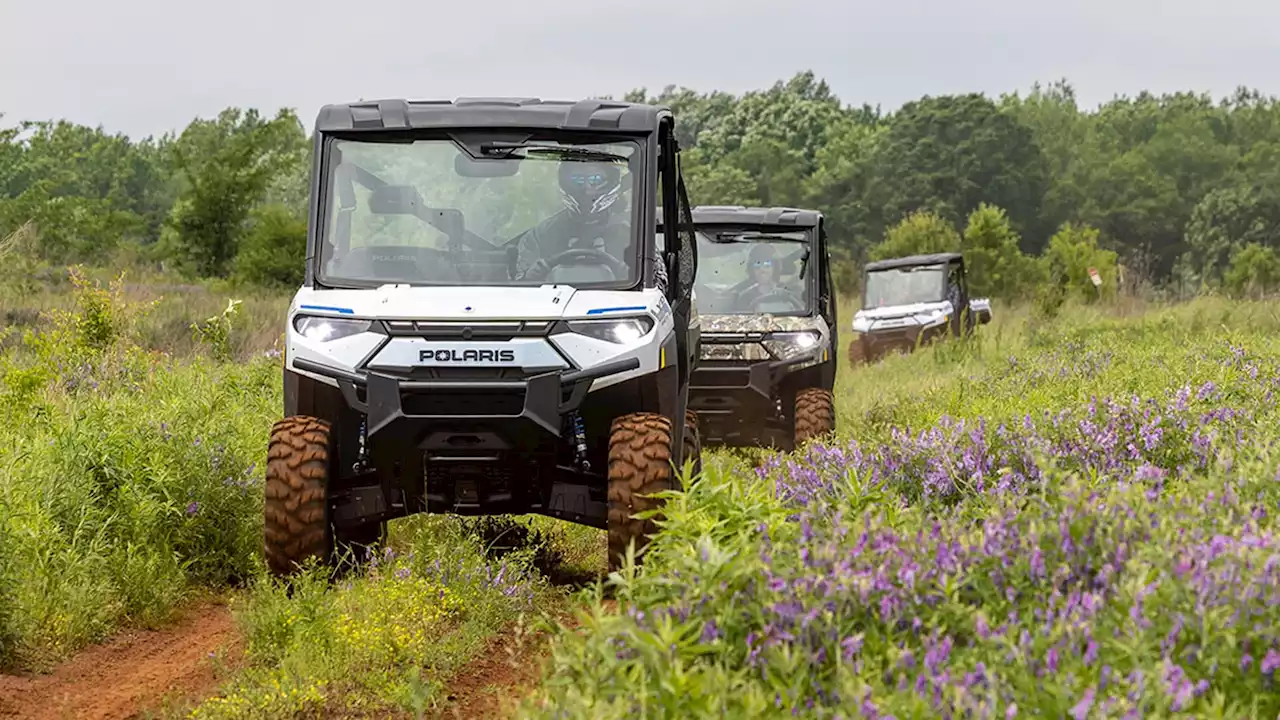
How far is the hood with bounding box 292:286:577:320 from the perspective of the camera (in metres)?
7.27

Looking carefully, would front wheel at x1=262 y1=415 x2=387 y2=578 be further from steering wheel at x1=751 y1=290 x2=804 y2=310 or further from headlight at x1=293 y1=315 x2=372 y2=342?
steering wheel at x1=751 y1=290 x2=804 y2=310

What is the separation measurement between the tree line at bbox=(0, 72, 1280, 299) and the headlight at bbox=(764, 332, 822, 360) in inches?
733

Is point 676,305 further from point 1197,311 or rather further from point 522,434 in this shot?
point 1197,311

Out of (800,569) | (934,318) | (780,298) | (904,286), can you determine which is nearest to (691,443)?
(800,569)

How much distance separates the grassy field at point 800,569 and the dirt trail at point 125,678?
159mm

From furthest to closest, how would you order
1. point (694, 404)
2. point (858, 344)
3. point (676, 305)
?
point (858, 344) → point (694, 404) → point (676, 305)

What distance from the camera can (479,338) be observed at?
23.8ft

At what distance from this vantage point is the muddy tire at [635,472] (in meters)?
7.14

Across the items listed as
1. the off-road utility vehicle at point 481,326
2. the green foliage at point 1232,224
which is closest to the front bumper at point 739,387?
the off-road utility vehicle at point 481,326

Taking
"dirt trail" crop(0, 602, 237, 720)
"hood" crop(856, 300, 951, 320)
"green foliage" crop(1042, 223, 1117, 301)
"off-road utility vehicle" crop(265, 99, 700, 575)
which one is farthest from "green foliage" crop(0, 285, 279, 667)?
"green foliage" crop(1042, 223, 1117, 301)

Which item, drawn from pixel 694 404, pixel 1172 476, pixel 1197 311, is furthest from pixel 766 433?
pixel 1197 311

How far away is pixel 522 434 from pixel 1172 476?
9.80 feet

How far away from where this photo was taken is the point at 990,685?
127 inches

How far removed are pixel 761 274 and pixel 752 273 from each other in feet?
0.25
